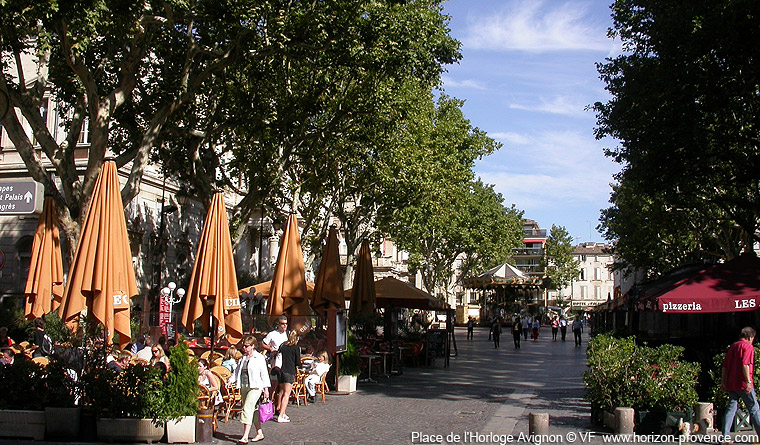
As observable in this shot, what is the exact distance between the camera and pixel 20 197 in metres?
11.2

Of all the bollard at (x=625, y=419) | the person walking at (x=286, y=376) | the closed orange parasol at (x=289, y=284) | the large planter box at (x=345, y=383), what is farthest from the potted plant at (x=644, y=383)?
the closed orange parasol at (x=289, y=284)

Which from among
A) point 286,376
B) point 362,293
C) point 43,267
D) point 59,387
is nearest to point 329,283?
point 362,293

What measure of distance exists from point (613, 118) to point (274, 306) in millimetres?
9918

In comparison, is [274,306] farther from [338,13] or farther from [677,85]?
[677,85]

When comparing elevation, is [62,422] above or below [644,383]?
below

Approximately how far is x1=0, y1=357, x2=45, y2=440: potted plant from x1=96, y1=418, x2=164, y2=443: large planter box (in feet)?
2.82

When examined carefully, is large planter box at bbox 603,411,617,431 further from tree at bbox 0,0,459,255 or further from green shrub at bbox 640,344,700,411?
tree at bbox 0,0,459,255

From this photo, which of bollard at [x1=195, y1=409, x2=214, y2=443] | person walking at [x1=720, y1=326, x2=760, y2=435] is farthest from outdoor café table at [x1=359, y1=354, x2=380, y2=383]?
person walking at [x1=720, y1=326, x2=760, y2=435]

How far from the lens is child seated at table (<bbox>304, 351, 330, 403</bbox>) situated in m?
14.9

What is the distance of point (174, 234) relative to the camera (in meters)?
35.8

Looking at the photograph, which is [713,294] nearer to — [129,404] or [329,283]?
[329,283]

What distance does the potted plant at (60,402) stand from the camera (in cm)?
1033

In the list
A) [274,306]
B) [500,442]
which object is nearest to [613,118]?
[274,306]

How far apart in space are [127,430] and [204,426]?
1005 millimetres
